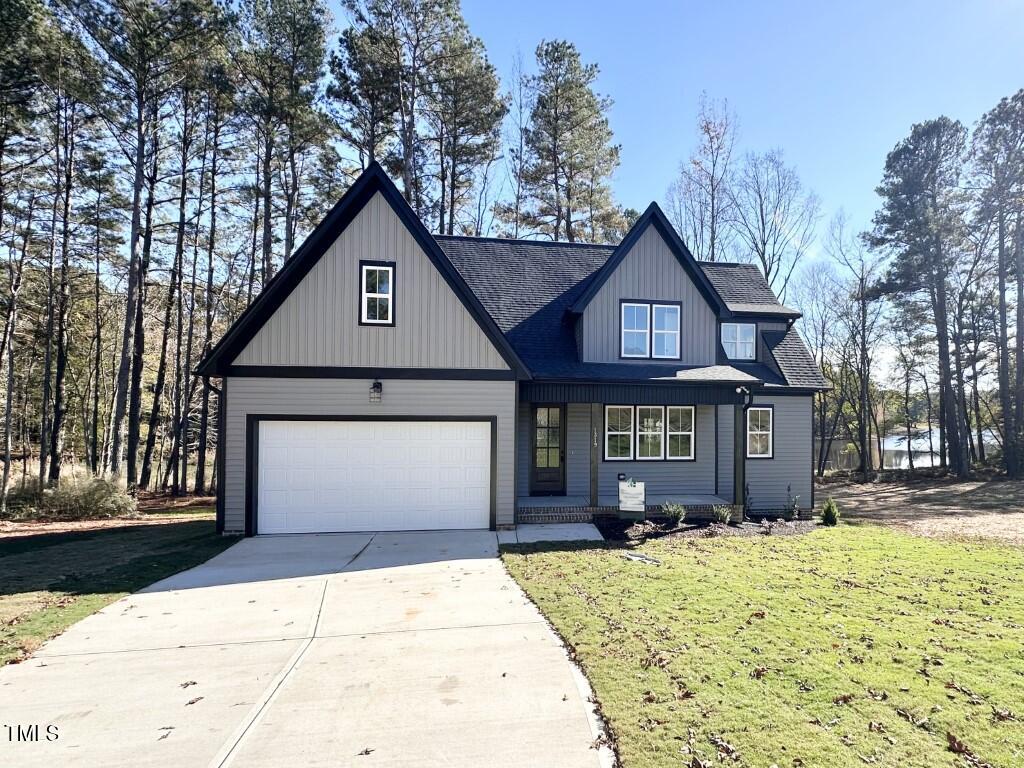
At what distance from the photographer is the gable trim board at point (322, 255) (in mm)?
9289

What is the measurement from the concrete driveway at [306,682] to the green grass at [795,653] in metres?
0.49

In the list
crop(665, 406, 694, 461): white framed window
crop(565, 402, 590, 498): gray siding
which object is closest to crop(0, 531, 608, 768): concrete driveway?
crop(565, 402, 590, 498): gray siding

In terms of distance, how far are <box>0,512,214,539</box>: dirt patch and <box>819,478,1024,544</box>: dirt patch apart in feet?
56.8

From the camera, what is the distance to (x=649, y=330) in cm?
1216

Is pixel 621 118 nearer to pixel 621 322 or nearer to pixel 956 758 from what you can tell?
pixel 621 322

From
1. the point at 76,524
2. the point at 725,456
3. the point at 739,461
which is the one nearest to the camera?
the point at 739,461

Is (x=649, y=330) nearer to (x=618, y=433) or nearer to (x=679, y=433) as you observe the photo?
(x=618, y=433)

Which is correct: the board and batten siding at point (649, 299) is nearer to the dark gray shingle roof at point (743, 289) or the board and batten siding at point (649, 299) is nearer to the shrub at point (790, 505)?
the dark gray shingle roof at point (743, 289)

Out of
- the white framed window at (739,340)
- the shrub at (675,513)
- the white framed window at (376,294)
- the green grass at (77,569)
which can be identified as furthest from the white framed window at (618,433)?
the green grass at (77,569)

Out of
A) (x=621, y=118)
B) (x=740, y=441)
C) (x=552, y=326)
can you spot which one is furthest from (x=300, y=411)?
(x=621, y=118)

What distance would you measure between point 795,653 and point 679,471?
8237 mm

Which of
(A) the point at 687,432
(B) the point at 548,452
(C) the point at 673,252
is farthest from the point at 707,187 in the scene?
(B) the point at 548,452

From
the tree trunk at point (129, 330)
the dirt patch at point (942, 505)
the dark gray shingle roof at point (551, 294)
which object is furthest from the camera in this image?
the tree trunk at point (129, 330)

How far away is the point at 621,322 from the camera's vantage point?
475 inches
